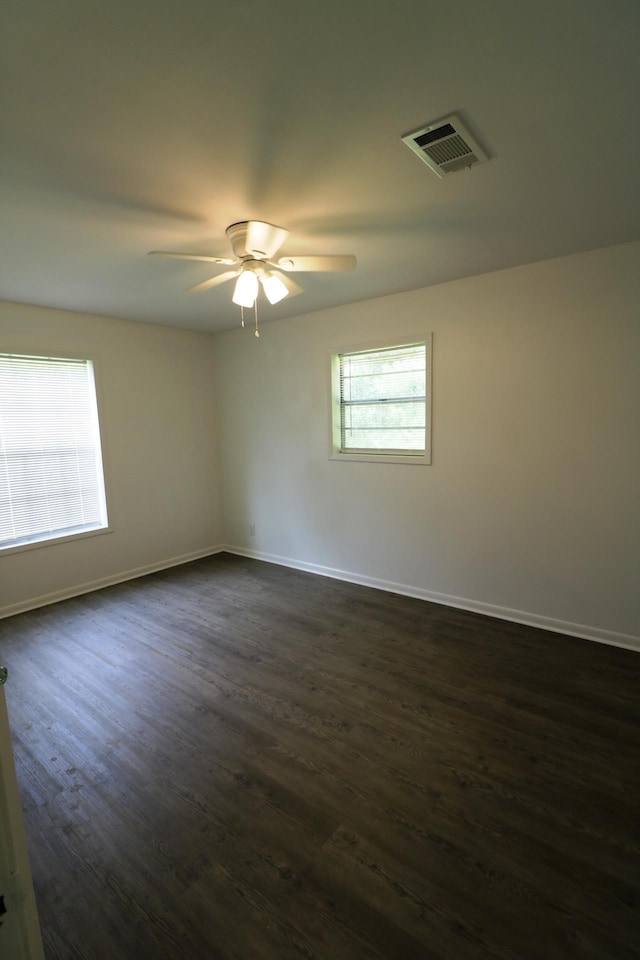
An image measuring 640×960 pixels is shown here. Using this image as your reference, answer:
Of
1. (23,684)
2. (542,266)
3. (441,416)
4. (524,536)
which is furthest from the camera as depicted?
(441,416)

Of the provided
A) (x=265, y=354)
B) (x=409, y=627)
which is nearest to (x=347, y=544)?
(x=409, y=627)

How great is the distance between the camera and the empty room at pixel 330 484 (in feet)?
4.14

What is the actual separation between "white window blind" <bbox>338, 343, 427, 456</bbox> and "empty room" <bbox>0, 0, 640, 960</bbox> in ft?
0.10

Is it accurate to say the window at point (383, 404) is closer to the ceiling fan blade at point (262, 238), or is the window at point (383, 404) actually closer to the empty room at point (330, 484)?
the empty room at point (330, 484)

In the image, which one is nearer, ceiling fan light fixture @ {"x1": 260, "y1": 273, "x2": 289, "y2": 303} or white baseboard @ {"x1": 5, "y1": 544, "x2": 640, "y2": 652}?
ceiling fan light fixture @ {"x1": 260, "y1": 273, "x2": 289, "y2": 303}

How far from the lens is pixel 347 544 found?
13.5 ft

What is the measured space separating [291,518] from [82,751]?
2.78 meters

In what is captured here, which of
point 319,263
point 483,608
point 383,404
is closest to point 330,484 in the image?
point 383,404

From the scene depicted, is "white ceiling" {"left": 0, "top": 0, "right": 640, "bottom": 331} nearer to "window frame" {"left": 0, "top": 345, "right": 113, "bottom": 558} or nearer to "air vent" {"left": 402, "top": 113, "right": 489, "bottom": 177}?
"air vent" {"left": 402, "top": 113, "right": 489, "bottom": 177}

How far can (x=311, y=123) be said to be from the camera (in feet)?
4.83

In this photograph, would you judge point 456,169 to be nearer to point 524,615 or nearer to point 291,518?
point 524,615

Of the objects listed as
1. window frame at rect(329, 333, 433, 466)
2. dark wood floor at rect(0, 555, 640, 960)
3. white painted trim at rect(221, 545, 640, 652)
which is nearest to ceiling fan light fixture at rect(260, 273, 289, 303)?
window frame at rect(329, 333, 433, 466)

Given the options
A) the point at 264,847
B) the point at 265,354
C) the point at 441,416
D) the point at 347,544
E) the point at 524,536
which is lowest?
the point at 264,847

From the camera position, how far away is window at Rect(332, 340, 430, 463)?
356 cm
